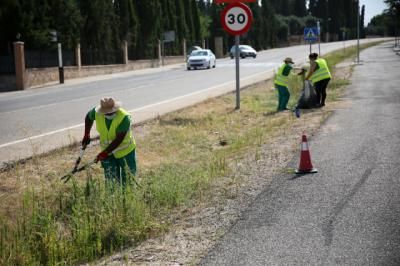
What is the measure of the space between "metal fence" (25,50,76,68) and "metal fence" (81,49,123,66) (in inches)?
128

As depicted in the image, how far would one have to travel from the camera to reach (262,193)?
20.9 feet

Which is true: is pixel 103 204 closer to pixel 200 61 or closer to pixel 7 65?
pixel 7 65

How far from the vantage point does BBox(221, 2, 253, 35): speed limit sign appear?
1353 cm

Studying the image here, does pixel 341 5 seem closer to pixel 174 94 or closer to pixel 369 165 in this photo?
pixel 174 94

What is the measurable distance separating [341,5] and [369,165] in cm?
12322

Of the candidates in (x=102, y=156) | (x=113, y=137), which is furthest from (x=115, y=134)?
(x=102, y=156)

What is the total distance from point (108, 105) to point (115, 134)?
41 centimetres

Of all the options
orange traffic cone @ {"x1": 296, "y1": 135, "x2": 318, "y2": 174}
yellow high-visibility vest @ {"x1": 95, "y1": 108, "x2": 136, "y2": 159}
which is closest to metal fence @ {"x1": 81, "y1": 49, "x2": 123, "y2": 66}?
orange traffic cone @ {"x1": 296, "y1": 135, "x2": 318, "y2": 174}

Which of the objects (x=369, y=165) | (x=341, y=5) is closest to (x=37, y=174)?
(x=369, y=165)

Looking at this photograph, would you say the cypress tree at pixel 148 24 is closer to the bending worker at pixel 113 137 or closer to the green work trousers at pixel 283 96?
the green work trousers at pixel 283 96

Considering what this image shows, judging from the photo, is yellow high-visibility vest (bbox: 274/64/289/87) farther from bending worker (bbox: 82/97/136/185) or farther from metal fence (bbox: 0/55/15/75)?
metal fence (bbox: 0/55/15/75)

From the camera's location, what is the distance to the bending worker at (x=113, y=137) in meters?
6.16

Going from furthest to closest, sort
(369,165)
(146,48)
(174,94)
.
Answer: (146,48) < (174,94) < (369,165)

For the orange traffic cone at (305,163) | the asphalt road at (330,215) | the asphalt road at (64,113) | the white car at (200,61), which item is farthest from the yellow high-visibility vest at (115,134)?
the white car at (200,61)
